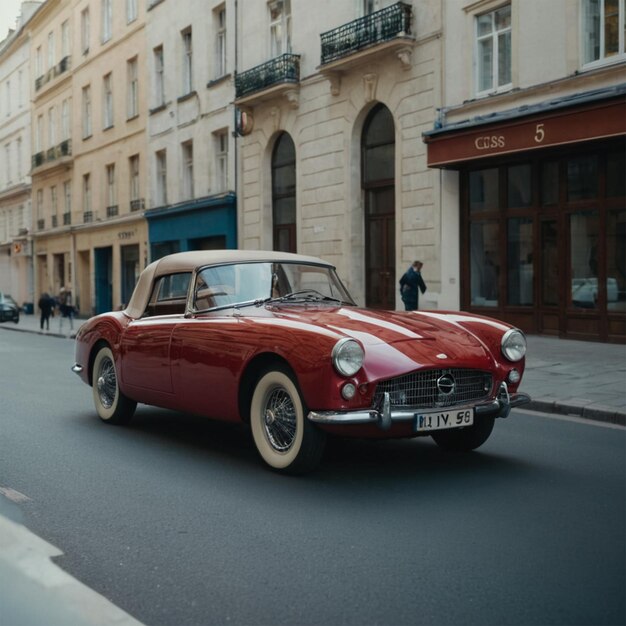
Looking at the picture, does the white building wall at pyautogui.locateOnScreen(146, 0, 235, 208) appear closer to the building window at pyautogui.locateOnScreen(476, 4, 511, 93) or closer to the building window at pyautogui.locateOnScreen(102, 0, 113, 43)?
the building window at pyautogui.locateOnScreen(102, 0, 113, 43)

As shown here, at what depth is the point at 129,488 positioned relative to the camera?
5.64 metres

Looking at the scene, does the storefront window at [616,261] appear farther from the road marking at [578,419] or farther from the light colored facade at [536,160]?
the road marking at [578,419]

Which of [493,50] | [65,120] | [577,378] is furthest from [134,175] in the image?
[577,378]

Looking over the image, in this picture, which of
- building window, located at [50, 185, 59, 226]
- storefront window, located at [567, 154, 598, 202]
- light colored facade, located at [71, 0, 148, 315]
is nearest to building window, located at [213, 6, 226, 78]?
light colored facade, located at [71, 0, 148, 315]

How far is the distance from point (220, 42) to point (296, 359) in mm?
23986

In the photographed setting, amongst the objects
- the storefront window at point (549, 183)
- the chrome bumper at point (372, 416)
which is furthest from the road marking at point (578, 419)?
the storefront window at point (549, 183)

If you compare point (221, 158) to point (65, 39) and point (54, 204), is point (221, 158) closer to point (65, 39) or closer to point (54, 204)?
point (65, 39)

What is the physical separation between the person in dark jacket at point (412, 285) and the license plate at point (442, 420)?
12375 mm

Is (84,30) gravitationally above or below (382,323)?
above

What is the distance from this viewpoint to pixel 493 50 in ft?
56.5

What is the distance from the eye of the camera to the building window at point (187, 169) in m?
30.0

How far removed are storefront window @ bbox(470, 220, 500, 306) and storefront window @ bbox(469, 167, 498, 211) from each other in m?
0.33

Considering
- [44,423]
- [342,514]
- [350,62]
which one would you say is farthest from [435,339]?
[350,62]

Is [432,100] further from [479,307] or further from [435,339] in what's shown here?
[435,339]
